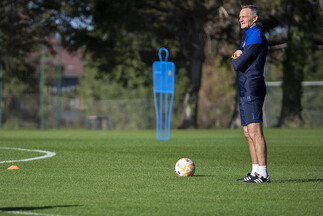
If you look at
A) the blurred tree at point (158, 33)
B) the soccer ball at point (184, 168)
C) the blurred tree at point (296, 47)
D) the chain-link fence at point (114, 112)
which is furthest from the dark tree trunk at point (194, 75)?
the soccer ball at point (184, 168)

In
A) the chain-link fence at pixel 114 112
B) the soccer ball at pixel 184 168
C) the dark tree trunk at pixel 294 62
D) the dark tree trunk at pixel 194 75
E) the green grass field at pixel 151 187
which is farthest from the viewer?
the chain-link fence at pixel 114 112

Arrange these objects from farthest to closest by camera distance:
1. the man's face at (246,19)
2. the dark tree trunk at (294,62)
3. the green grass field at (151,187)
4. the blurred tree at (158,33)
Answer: the blurred tree at (158,33) < the dark tree trunk at (294,62) < the man's face at (246,19) < the green grass field at (151,187)

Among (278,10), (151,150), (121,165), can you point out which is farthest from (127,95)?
(121,165)

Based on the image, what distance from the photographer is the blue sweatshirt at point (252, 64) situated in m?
8.66

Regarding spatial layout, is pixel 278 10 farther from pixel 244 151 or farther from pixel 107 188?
pixel 107 188

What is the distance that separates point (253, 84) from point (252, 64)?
27 cm

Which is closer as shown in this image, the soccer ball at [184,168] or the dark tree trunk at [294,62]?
the soccer ball at [184,168]

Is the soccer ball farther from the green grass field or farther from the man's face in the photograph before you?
the man's face

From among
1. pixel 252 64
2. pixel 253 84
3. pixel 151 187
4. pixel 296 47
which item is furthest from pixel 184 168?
pixel 296 47

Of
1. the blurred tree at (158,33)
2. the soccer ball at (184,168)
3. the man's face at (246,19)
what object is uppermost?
the blurred tree at (158,33)

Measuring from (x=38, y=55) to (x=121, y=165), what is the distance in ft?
84.6

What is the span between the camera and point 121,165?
1121 centimetres

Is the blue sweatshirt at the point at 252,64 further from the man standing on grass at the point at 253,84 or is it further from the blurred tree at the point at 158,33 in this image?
the blurred tree at the point at 158,33

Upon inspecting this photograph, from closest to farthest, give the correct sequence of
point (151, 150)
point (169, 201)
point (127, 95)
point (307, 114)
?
1. point (169, 201)
2. point (151, 150)
3. point (307, 114)
4. point (127, 95)
